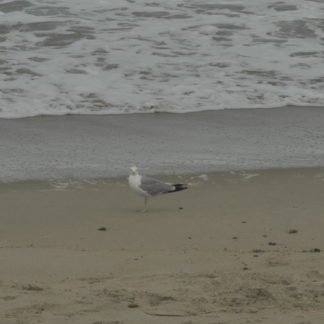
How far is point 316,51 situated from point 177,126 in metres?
4.07

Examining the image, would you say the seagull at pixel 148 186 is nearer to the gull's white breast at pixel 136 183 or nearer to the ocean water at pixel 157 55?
the gull's white breast at pixel 136 183

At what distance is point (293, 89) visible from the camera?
1096cm

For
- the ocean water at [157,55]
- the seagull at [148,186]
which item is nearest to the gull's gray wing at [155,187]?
the seagull at [148,186]

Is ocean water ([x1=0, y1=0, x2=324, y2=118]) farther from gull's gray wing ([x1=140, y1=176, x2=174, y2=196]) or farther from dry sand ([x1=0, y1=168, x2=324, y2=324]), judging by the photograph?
gull's gray wing ([x1=140, y1=176, x2=174, y2=196])

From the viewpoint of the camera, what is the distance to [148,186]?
6.78 meters

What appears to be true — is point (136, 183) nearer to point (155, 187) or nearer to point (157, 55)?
point (155, 187)

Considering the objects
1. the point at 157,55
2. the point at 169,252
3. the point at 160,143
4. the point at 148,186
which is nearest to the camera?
the point at 169,252

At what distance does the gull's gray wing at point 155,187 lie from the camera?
22.2ft

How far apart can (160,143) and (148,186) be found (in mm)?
1835

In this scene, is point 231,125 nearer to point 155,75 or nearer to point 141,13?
point 155,75

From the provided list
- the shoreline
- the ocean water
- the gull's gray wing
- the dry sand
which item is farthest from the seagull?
the ocean water

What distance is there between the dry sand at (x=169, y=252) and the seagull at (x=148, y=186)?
0.46 feet

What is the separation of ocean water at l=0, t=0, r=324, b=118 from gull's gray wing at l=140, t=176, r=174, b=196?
A: 10.2 ft

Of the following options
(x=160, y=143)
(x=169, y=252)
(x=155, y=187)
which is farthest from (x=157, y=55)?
(x=169, y=252)
